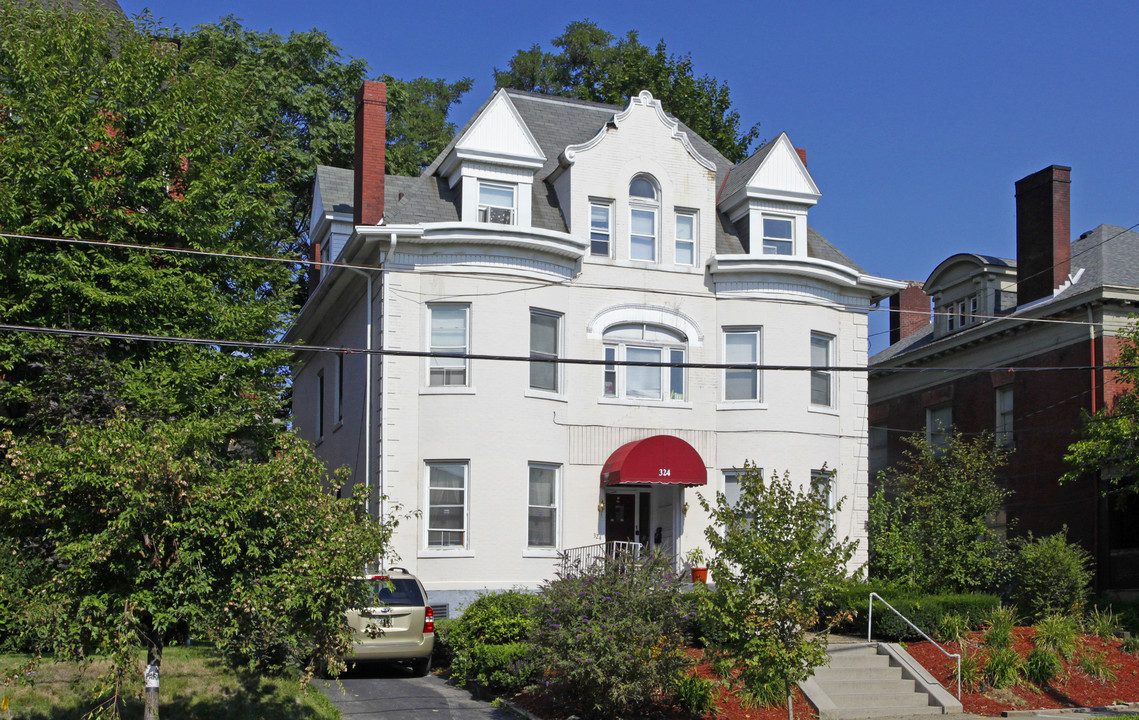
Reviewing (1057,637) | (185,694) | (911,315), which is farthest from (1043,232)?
(185,694)

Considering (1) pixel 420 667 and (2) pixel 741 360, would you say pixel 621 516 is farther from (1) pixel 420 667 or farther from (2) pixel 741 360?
(1) pixel 420 667

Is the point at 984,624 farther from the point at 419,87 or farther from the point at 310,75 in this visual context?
the point at 419,87

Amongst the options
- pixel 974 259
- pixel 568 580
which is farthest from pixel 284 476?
pixel 974 259

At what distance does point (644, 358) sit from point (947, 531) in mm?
7458

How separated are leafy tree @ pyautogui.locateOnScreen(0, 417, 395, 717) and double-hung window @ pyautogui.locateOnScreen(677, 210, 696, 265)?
1557 cm

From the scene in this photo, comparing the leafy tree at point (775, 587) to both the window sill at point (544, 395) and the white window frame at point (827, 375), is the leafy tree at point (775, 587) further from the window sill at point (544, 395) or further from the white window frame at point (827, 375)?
the white window frame at point (827, 375)

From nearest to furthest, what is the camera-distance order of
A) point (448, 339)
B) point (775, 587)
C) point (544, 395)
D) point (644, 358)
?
point (775, 587) < point (448, 339) < point (544, 395) < point (644, 358)

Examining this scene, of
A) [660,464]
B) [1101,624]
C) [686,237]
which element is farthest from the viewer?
[686,237]

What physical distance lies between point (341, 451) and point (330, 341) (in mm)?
3932

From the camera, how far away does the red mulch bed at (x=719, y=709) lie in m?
16.2

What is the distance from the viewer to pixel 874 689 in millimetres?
18844

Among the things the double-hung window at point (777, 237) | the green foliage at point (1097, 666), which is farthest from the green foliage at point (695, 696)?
the double-hung window at point (777, 237)

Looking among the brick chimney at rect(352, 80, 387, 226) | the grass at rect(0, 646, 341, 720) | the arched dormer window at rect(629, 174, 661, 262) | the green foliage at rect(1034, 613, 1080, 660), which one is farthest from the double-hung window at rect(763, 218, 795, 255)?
the grass at rect(0, 646, 341, 720)

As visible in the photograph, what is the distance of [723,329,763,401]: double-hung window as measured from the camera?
25.9 m
